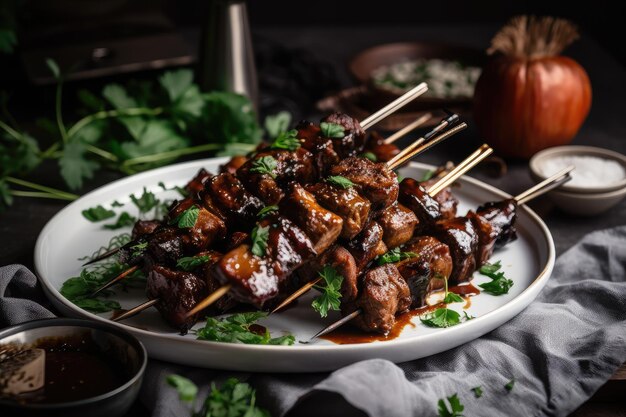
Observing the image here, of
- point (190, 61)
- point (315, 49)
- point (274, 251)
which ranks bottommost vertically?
point (315, 49)

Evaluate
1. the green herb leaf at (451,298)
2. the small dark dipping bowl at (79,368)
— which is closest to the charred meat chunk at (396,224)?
the green herb leaf at (451,298)

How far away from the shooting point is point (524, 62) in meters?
4.65

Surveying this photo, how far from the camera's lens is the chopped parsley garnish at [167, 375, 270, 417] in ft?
7.89

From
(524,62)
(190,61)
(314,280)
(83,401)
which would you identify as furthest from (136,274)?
(524,62)

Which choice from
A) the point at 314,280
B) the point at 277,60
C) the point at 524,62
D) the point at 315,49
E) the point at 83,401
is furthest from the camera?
the point at 315,49

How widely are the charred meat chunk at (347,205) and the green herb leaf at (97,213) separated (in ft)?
4.43

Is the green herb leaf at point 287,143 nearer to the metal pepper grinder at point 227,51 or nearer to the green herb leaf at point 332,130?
the green herb leaf at point 332,130

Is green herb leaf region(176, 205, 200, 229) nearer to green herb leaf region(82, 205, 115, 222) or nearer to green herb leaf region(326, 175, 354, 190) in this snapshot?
green herb leaf region(326, 175, 354, 190)

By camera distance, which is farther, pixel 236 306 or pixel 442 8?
pixel 442 8

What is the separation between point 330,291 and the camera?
9.41ft

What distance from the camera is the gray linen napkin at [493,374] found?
2.49 meters

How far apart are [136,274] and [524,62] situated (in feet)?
9.19

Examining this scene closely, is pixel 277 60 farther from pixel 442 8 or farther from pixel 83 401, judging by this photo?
pixel 83 401

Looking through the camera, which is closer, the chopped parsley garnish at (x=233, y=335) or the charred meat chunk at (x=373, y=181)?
the chopped parsley garnish at (x=233, y=335)
